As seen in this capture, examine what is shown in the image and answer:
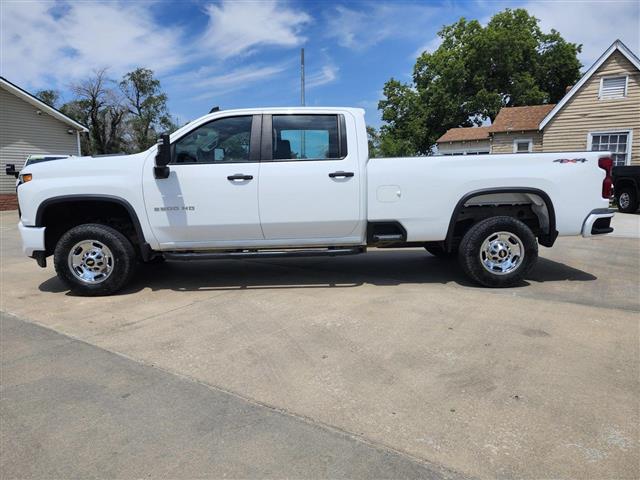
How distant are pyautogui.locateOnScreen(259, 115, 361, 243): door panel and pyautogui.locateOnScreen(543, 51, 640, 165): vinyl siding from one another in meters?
18.2

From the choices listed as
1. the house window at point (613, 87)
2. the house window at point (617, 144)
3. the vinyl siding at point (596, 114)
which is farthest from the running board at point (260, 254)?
the house window at point (613, 87)

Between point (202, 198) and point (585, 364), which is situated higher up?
point (202, 198)

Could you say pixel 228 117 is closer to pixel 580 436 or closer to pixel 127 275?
pixel 127 275

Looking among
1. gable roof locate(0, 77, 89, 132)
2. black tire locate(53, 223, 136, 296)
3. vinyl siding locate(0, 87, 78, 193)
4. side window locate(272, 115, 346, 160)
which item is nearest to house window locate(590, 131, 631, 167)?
side window locate(272, 115, 346, 160)

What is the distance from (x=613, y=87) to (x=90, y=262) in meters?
20.8

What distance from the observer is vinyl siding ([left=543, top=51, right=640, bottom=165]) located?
61.5ft

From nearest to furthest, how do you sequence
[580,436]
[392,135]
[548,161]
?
[580,436] → [548,161] → [392,135]

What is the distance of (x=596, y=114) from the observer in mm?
19641

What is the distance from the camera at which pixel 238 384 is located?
334cm

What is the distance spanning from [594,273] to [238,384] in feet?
17.3

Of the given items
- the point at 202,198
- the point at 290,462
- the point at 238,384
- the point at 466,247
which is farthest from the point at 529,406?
the point at 202,198

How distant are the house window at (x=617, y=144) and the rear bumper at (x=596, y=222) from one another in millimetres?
16003

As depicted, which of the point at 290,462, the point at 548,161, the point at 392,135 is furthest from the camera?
the point at 392,135

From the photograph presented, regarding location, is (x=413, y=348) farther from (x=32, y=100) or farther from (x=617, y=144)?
(x=32, y=100)
